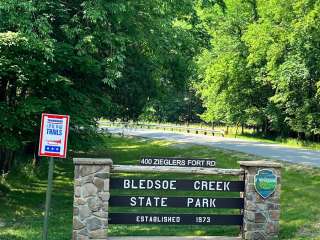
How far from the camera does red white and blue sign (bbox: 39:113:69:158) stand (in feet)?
25.3

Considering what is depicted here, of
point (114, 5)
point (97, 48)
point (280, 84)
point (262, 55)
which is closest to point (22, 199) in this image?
point (97, 48)

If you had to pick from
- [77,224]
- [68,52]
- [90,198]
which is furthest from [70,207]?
[90,198]

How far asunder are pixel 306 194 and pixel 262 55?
29205 mm

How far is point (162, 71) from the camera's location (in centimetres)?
2184

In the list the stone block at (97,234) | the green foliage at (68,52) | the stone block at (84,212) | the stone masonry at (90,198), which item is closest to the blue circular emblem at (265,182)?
the stone masonry at (90,198)

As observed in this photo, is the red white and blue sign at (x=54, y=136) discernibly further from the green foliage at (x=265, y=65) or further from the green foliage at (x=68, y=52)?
the green foliage at (x=265, y=65)

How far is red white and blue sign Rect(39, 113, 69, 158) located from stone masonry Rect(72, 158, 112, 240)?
128cm

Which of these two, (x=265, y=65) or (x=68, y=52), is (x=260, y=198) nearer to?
(x=68, y=52)

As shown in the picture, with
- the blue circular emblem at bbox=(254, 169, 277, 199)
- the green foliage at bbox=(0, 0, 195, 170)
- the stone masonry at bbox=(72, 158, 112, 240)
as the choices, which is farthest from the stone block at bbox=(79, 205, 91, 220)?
the green foliage at bbox=(0, 0, 195, 170)

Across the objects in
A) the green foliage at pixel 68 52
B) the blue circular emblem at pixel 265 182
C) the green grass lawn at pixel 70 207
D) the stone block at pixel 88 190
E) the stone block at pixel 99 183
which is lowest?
the green grass lawn at pixel 70 207

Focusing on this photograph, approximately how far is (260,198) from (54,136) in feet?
13.1

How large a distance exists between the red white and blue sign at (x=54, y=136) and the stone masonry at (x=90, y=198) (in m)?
1.28

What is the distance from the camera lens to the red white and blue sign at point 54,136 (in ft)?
25.3

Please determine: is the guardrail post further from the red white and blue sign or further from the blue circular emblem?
the red white and blue sign
